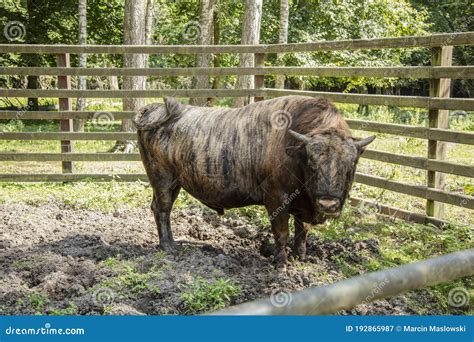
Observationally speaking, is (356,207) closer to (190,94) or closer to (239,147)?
(239,147)

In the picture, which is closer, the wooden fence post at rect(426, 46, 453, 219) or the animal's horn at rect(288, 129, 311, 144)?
the animal's horn at rect(288, 129, 311, 144)

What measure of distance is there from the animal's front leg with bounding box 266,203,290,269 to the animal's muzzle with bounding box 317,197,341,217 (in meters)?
0.73

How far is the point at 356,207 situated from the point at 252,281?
2.78 metres

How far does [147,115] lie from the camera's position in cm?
581

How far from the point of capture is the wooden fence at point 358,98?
616 cm

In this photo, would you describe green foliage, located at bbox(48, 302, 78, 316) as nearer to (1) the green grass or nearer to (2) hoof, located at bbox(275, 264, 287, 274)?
(1) the green grass

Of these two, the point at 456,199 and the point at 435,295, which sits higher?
the point at 456,199

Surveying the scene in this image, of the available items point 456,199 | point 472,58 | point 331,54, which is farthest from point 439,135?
point 472,58

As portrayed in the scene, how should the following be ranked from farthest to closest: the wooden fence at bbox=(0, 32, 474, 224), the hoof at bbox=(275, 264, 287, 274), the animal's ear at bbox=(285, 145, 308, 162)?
the wooden fence at bbox=(0, 32, 474, 224) → the hoof at bbox=(275, 264, 287, 274) → the animal's ear at bbox=(285, 145, 308, 162)

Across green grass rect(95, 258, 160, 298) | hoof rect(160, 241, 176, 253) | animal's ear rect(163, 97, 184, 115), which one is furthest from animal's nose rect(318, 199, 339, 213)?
animal's ear rect(163, 97, 184, 115)

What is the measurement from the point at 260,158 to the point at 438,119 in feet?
7.47

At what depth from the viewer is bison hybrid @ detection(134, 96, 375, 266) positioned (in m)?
4.44

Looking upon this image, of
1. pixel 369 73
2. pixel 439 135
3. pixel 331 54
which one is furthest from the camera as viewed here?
pixel 331 54

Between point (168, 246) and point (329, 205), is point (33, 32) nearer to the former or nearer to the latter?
point (168, 246)
